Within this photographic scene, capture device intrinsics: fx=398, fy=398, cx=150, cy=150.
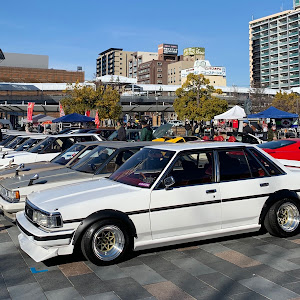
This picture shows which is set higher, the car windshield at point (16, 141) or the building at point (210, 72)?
the building at point (210, 72)

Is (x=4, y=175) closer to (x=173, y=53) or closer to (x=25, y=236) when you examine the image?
(x=25, y=236)

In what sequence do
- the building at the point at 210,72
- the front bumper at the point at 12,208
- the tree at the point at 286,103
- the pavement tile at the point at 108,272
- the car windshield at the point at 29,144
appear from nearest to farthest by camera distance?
the pavement tile at the point at 108,272, the front bumper at the point at 12,208, the car windshield at the point at 29,144, the tree at the point at 286,103, the building at the point at 210,72

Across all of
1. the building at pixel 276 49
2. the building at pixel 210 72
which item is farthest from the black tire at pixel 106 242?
the building at pixel 210 72

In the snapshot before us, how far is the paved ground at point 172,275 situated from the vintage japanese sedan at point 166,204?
235 millimetres

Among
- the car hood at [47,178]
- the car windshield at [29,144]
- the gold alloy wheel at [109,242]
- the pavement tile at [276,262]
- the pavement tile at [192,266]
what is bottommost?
the pavement tile at [192,266]

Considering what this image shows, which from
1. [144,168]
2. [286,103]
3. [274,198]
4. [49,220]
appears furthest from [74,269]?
[286,103]

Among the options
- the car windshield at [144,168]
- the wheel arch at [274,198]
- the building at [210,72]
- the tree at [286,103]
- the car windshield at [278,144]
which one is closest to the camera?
the car windshield at [144,168]

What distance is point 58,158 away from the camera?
968 cm

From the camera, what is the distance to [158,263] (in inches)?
195

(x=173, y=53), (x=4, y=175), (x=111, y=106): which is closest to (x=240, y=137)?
(x=4, y=175)

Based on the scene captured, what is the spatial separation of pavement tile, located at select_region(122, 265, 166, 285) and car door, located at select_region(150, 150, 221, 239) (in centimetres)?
48

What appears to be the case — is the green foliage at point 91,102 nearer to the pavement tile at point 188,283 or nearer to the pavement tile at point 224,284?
the pavement tile at point 188,283

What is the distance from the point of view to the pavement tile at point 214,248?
5.46 metres

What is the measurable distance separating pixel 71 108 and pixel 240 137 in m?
38.7
